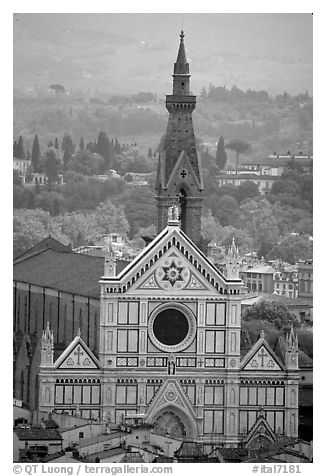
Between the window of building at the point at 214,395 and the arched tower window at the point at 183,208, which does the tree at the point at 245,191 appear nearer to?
the arched tower window at the point at 183,208

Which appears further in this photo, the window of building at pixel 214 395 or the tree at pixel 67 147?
the tree at pixel 67 147

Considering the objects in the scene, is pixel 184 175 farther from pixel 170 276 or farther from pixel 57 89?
pixel 57 89

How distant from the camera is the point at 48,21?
3967 inches

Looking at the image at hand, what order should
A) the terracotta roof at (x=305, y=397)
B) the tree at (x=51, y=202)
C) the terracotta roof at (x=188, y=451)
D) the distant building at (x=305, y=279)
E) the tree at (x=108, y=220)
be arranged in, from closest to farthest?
the terracotta roof at (x=188, y=451) < the terracotta roof at (x=305, y=397) < the distant building at (x=305, y=279) < the tree at (x=51, y=202) < the tree at (x=108, y=220)

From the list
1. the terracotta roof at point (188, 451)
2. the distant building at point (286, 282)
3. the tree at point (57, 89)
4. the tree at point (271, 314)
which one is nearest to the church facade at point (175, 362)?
the terracotta roof at point (188, 451)

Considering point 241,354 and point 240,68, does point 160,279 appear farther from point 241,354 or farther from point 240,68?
point 240,68

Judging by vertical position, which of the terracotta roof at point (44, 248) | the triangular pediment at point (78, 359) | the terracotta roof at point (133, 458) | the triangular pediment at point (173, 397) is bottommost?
the terracotta roof at point (133, 458)

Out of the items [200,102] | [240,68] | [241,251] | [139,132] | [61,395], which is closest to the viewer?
[61,395]

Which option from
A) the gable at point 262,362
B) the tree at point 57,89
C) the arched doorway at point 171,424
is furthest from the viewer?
the tree at point 57,89

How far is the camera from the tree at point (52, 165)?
144125 millimetres

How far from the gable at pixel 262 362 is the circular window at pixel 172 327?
6.62 ft

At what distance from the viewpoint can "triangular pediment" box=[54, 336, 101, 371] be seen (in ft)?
319

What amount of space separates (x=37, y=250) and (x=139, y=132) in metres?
21.5
